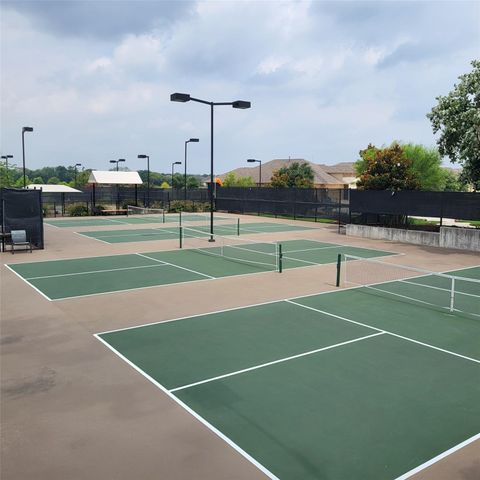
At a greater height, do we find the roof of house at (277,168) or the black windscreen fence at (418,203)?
the roof of house at (277,168)

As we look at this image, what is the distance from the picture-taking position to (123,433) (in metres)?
6.31

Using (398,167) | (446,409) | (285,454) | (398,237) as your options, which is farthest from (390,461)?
(398,167)

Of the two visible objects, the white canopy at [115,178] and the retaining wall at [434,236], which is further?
the white canopy at [115,178]

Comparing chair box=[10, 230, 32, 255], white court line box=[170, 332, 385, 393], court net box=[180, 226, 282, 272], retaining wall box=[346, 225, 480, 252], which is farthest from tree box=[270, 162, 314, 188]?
white court line box=[170, 332, 385, 393]

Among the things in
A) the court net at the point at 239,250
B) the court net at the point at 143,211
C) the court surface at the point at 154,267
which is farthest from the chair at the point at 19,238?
the court net at the point at 143,211

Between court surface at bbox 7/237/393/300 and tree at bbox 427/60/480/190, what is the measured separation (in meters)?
5.87

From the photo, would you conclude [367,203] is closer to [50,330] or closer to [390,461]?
[50,330]

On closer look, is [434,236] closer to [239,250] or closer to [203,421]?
[239,250]

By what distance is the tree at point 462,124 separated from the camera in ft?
73.1

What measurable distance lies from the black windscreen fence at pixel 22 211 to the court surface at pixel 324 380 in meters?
14.1


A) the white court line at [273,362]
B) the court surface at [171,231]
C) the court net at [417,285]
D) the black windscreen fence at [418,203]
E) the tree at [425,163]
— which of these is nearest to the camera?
the white court line at [273,362]

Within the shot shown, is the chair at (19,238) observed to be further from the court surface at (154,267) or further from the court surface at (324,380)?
the court surface at (324,380)

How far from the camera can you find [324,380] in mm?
8008

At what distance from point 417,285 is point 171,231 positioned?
1831cm
